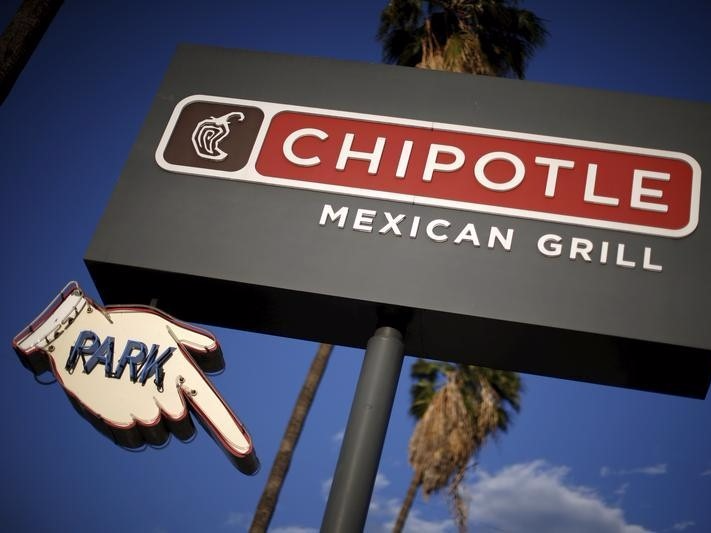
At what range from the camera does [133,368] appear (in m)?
5.90

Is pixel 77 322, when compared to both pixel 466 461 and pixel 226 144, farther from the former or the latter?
pixel 466 461

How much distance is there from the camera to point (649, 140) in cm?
673

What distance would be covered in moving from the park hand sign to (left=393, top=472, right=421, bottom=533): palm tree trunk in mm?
14145

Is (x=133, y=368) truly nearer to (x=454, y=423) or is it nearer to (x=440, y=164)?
(x=440, y=164)

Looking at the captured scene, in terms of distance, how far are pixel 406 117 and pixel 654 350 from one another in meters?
2.65

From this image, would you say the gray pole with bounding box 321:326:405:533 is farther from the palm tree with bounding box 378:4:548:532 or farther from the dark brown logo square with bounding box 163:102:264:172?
the palm tree with bounding box 378:4:548:532

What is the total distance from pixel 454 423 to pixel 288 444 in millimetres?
6376

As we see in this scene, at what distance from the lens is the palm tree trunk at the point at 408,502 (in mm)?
19427

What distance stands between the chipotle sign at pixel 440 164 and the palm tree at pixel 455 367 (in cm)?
898

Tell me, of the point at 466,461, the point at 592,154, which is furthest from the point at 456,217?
the point at 466,461

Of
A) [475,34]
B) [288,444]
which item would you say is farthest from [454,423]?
[475,34]

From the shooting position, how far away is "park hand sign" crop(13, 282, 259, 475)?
18.6ft

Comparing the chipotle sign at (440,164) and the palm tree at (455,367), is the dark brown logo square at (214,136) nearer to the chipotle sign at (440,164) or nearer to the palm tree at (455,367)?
the chipotle sign at (440,164)

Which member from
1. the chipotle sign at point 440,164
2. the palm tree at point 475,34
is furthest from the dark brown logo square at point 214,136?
the palm tree at point 475,34
